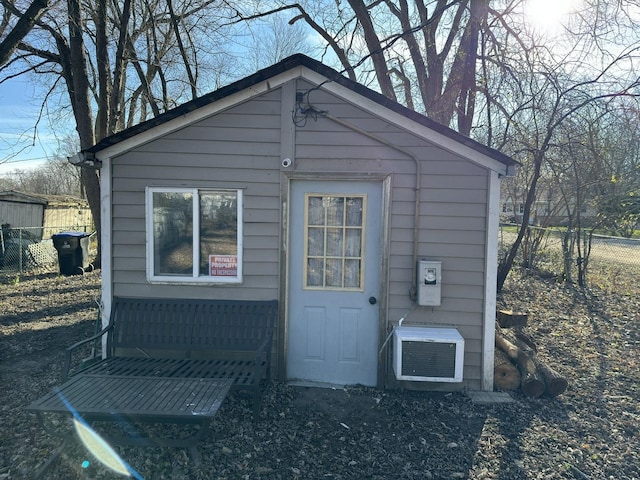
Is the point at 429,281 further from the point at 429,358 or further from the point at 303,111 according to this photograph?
the point at 303,111

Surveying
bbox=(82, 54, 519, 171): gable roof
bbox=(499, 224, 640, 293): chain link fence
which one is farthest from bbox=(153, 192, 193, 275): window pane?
bbox=(499, 224, 640, 293): chain link fence

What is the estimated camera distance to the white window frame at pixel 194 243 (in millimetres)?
4398

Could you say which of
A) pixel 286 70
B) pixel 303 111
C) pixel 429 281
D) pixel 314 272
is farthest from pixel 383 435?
pixel 286 70

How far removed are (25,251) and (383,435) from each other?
11.4 m

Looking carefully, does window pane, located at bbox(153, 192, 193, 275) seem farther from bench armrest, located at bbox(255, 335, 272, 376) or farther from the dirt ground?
the dirt ground

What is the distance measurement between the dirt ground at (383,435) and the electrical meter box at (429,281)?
3.39ft

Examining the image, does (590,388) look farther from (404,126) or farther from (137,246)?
(137,246)

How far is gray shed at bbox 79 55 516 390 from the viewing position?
431 centimetres

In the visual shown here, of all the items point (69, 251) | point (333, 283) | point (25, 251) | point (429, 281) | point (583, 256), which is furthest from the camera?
point (25, 251)

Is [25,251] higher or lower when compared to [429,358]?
higher

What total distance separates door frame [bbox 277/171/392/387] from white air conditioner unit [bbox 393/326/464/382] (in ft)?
1.12

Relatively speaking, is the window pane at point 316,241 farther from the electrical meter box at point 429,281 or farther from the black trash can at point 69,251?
the black trash can at point 69,251

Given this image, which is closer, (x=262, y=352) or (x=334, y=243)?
(x=262, y=352)

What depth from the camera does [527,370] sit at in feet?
14.6
